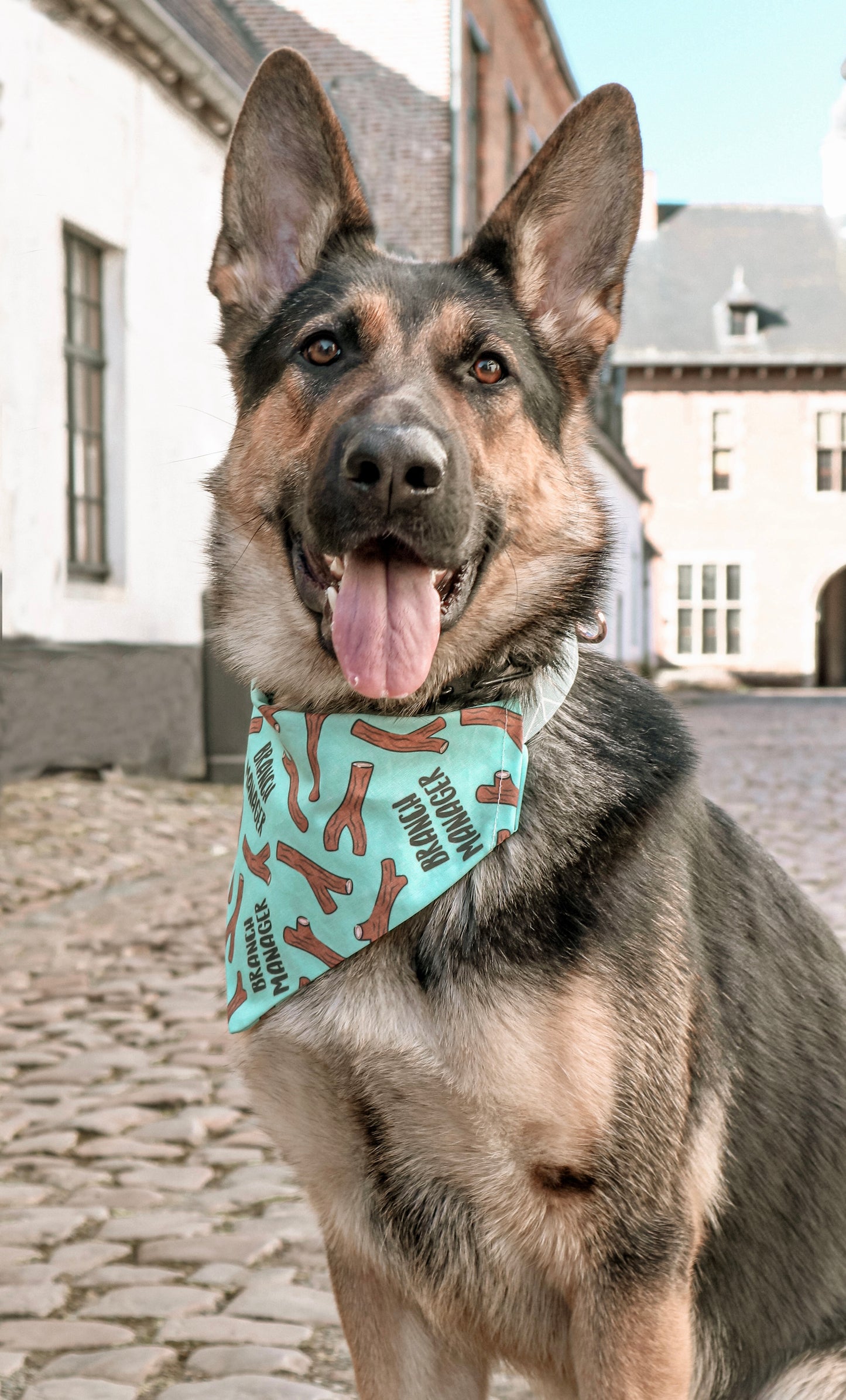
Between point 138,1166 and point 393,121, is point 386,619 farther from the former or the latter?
point 393,121

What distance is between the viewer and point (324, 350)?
275 cm

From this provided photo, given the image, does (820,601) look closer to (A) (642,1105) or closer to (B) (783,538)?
(B) (783,538)

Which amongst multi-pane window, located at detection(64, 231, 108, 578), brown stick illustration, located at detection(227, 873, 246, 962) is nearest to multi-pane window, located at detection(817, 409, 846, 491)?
multi-pane window, located at detection(64, 231, 108, 578)

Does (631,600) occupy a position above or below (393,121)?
below

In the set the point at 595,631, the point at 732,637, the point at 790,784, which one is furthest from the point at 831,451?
the point at 595,631

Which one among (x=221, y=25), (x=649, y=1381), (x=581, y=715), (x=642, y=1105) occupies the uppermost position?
(x=221, y=25)

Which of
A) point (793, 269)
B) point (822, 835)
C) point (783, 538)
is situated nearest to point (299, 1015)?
point (822, 835)

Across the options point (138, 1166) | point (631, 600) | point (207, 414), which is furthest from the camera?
point (631, 600)

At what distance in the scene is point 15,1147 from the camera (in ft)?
13.1

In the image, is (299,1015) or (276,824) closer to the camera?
(299,1015)

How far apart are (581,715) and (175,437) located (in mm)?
10617

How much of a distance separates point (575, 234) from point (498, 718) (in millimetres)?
1030

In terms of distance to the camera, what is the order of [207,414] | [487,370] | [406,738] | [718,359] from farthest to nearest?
[718,359]
[207,414]
[487,370]
[406,738]

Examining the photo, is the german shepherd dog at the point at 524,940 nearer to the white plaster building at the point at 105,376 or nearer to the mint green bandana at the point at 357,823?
the mint green bandana at the point at 357,823
